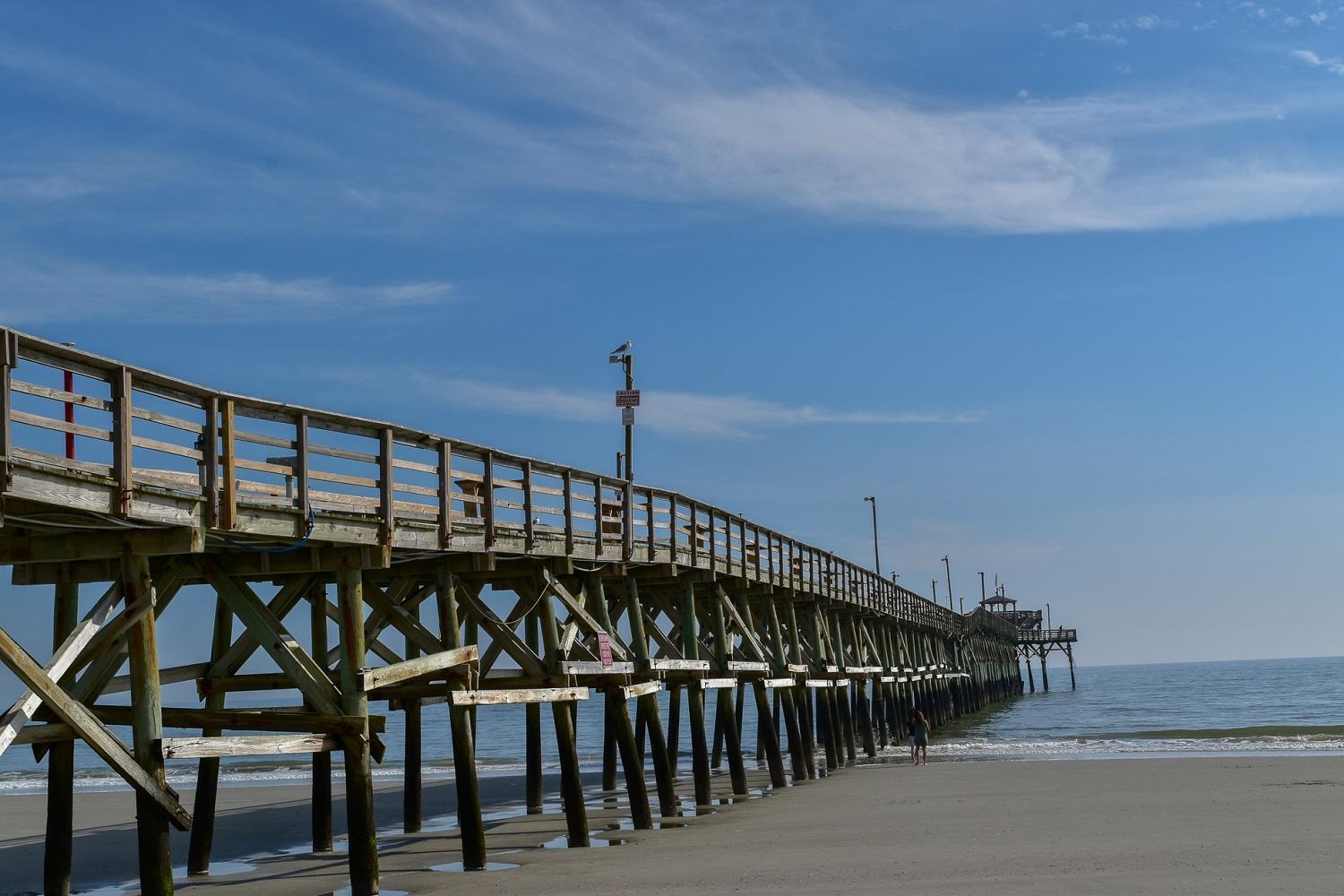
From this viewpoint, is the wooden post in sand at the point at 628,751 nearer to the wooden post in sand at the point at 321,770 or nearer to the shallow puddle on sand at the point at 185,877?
the wooden post in sand at the point at 321,770

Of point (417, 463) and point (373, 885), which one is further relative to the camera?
point (417, 463)

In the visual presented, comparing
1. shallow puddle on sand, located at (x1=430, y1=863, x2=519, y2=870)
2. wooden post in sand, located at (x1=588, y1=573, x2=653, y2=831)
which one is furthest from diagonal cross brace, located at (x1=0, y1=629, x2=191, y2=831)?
wooden post in sand, located at (x1=588, y1=573, x2=653, y2=831)

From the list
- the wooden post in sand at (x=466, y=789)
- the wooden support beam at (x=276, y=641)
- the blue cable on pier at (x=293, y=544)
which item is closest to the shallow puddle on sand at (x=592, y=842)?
the wooden post in sand at (x=466, y=789)

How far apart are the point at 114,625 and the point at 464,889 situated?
14.7 ft

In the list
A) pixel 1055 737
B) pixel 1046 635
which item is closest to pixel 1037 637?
pixel 1046 635

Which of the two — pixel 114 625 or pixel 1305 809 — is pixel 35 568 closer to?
pixel 114 625

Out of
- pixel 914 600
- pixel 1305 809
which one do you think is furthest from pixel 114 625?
pixel 914 600

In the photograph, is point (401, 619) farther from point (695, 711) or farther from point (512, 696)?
point (695, 711)

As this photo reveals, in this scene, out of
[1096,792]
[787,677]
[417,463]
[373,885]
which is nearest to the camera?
[373,885]

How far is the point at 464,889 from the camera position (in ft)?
43.1

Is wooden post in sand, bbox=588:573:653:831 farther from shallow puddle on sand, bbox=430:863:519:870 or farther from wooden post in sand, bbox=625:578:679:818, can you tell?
shallow puddle on sand, bbox=430:863:519:870

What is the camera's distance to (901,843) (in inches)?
619

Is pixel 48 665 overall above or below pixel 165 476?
below

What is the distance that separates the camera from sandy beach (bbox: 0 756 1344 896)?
12.8 m
